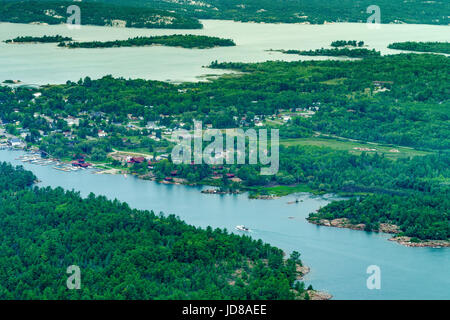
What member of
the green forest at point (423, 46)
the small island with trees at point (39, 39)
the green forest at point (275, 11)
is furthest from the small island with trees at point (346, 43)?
the small island with trees at point (39, 39)

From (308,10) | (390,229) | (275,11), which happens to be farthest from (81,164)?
(308,10)

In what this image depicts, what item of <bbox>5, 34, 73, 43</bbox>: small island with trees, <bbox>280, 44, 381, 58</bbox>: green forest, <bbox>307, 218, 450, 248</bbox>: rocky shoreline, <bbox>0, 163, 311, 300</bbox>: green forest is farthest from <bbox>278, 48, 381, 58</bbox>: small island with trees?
<bbox>0, 163, 311, 300</bbox>: green forest

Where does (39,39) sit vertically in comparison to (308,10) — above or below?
below

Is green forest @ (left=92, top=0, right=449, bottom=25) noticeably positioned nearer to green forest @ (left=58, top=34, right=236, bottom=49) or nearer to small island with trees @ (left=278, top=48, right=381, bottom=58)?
green forest @ (left=58, top=34, right=236, bottom=49)

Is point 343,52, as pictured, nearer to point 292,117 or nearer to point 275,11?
point 292,117

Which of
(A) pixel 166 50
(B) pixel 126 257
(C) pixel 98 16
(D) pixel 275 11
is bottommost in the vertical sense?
(B) pixel 126 257

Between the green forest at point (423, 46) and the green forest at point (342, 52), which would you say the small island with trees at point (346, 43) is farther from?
the green forest at point (342, 52)
